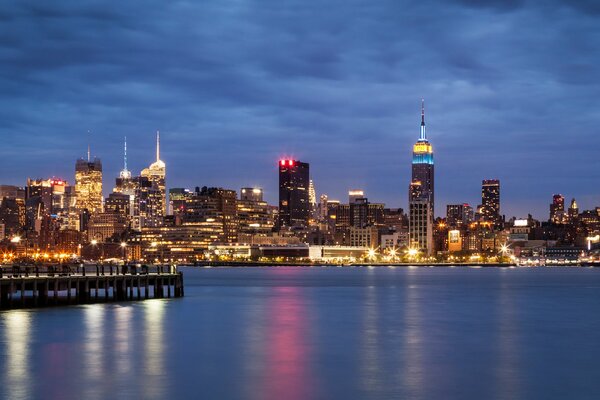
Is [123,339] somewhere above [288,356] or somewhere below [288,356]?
above

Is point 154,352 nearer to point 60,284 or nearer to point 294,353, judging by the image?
point 294,353

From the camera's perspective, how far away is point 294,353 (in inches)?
1961

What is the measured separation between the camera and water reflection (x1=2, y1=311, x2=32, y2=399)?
123ft

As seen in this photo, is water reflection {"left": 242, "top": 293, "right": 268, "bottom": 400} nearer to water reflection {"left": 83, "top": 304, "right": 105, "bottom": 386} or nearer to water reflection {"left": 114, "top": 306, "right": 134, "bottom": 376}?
water reflection {"left": 114, "top": 306, "right": 134, "bottom": 376}

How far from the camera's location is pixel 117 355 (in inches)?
1887

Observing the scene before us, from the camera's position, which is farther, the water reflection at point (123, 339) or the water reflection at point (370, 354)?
the water reflection at point (123, 339)

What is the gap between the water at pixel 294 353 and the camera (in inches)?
1506

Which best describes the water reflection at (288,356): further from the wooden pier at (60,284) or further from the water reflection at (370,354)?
the wooden pier at (60,284)

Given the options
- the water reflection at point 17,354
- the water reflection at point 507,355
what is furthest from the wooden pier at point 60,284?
the water reflection at point 507,355

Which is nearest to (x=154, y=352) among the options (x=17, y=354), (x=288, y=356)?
(x=17, y=354)

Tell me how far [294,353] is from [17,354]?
46.8ft

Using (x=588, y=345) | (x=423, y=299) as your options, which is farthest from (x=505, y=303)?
(x=588, y=345)

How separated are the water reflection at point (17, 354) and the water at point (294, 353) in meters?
0.07

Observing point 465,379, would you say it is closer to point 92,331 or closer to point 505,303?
point 92,331
